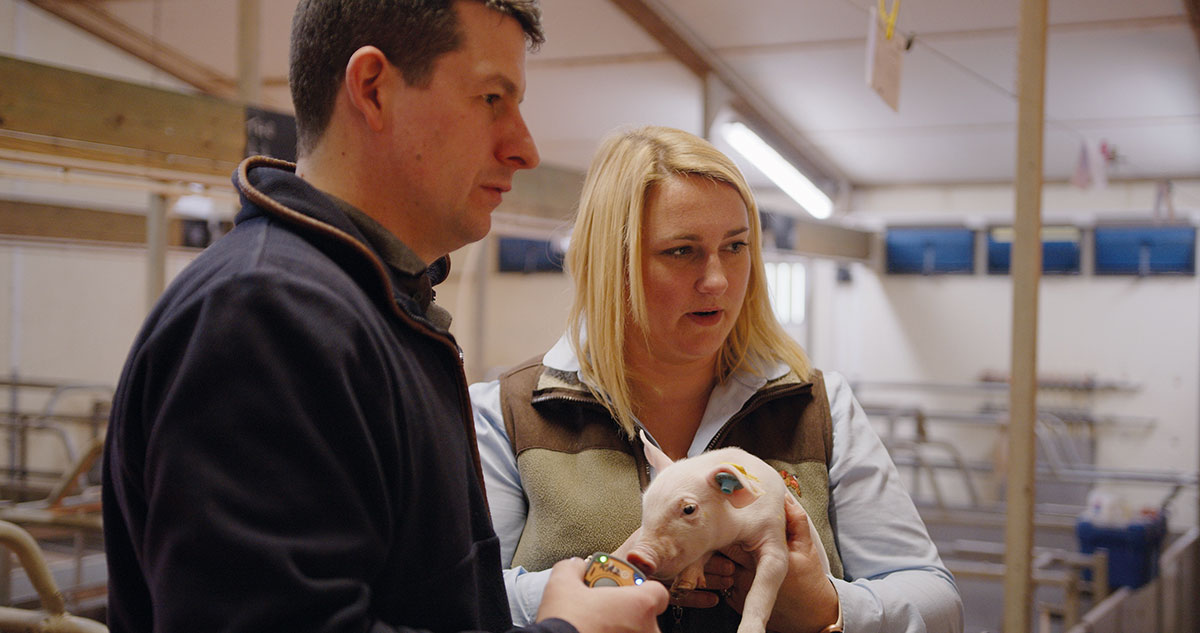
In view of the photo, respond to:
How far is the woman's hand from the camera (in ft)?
4.42

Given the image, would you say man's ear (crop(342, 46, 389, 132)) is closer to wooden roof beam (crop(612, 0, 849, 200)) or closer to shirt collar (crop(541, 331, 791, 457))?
shirt collar (crop(541, 331, 791, 457))

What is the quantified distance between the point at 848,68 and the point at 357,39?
5610 mm

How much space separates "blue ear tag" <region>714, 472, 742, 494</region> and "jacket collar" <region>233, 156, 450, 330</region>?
1.53 feet

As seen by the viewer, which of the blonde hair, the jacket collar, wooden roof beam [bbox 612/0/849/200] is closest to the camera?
the jacket collar

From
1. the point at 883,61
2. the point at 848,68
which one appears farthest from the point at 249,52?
the point at 848,68

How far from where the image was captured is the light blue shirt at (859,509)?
60.2 inches

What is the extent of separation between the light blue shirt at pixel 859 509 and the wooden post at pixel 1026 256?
1332mm

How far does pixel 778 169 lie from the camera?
7.66m


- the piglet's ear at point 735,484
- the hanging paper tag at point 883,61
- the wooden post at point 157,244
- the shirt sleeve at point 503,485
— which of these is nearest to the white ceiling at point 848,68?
the wooden post at point 157,244

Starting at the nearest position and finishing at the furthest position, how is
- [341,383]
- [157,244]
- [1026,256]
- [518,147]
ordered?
[341,383] → [518,147] → [1026,256] → [157,244]

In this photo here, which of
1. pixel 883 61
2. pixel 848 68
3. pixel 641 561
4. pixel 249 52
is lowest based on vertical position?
pixel 641 561

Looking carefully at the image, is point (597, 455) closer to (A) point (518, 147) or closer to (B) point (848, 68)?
(A) point (518, 147)

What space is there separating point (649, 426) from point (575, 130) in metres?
5.72

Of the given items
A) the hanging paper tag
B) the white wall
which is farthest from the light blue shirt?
the white wall
